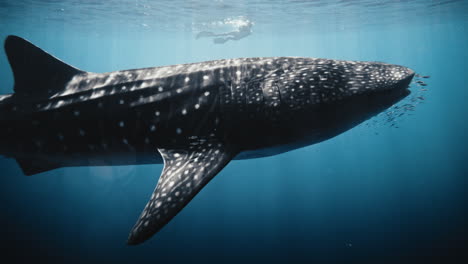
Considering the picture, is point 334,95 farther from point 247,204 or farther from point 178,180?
point 247,204

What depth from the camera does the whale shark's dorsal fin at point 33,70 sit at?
10.8 ft

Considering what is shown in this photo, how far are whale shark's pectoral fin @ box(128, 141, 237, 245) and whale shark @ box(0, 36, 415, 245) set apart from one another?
16mm

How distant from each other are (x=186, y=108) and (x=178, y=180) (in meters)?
0.93

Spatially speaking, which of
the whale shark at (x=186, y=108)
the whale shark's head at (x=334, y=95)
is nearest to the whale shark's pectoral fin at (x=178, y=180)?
the whale shark at (x=186, y=108)

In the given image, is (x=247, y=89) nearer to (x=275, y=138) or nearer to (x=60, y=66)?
(x=275, y=138)

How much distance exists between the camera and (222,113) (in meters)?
2.71

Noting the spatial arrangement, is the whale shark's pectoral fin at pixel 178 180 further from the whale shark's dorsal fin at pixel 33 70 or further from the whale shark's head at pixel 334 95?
the whale shark's dorsal fin at pixel 33 70

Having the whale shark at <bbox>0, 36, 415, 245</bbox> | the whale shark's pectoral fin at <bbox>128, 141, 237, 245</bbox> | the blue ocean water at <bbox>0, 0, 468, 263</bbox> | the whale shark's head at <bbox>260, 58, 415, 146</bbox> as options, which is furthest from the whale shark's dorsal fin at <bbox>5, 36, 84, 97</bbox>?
the blue ocean water at <bbox>0, 0, 468, 263</bbox>

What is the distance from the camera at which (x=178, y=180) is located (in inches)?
89.0

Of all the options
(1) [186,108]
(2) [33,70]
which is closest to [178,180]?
(1) [186,108]

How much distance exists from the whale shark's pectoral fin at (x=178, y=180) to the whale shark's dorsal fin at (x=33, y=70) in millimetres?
2152

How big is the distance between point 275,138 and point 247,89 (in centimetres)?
71

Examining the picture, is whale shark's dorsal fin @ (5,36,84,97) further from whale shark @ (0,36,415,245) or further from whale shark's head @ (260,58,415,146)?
whale shark's head @ (260,58,415,146)

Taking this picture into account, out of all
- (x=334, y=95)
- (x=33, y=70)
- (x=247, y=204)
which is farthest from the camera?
(x=247, y=204)
